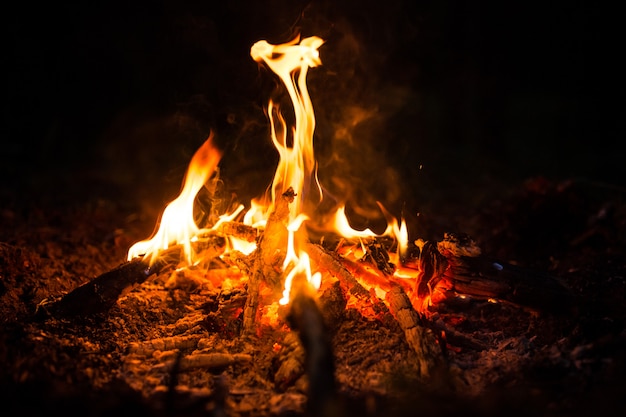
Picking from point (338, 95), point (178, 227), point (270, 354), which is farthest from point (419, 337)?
point (338, 95)

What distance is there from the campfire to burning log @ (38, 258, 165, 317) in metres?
0.01

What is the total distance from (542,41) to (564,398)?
16773 mm

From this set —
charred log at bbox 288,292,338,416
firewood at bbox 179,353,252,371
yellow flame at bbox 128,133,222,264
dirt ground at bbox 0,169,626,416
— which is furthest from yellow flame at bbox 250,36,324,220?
firewood at bbox 179,353,252,371

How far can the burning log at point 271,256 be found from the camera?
4117 mm

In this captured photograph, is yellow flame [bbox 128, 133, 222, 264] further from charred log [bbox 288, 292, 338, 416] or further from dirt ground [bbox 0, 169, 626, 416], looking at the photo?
charred log [bbox 288, 292, 338, 416]

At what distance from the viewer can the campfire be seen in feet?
10.8

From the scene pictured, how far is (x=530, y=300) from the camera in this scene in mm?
3916

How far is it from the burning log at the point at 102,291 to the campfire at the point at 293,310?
0.03 feet

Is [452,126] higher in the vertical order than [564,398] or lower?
higher

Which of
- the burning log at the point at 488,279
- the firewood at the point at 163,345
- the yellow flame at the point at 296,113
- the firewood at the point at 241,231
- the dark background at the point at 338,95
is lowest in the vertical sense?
the firewood at the point at 163,345

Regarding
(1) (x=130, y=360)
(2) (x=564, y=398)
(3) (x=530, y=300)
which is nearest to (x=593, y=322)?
(3) (x=530, y=300)

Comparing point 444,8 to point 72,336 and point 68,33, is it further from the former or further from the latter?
point 72,336

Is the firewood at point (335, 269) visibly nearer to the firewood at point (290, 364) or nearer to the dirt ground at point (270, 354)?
the dirt ground at point (270, 354)

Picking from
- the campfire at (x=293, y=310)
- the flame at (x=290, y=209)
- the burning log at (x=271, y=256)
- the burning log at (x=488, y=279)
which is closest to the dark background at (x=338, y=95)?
the flame at (x=290, y=209)
